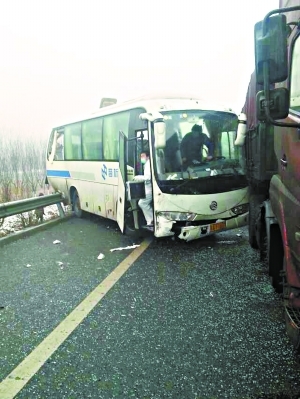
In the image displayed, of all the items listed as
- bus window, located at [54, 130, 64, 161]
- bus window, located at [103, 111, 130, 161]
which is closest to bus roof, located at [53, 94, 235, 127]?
bus window, located at [103, 111, 130, 161]

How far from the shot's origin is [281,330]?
342cm

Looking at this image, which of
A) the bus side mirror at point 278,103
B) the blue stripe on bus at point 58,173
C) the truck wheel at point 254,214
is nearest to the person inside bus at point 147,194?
the truck wheel at point 254,214

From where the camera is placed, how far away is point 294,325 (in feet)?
8.35

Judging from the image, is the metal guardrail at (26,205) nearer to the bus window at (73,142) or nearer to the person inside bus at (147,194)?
the bus window at (73,142)

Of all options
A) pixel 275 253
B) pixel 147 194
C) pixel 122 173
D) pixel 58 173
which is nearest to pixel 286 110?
pixel 275 253

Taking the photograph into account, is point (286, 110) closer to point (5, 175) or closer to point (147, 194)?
point (147, 194)

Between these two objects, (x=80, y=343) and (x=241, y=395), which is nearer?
(x=241, y=395)

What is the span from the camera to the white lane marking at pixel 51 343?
107 inches

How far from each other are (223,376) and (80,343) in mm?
1275

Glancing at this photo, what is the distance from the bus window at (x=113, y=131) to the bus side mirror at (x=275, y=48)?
512 centimetres

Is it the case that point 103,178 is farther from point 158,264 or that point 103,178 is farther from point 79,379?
point 79,379

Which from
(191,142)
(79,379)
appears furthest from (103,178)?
(79,379)

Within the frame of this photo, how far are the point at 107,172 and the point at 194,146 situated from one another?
2.40 metres

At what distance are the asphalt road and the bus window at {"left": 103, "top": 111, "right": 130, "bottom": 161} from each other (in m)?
2.60
